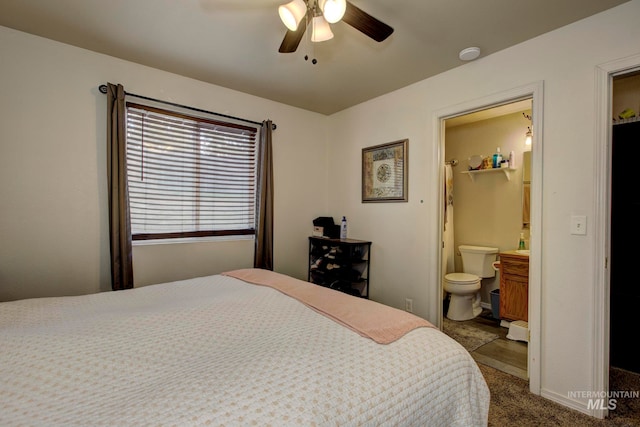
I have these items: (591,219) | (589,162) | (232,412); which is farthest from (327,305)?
(589,162)

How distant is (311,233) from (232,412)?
2841 millimetres

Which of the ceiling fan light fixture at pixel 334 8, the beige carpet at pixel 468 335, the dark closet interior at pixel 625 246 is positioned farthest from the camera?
the beige carpet at pixel 468 335

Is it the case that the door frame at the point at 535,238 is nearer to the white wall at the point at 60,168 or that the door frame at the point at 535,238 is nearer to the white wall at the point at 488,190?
the white wall at the point at 488,190

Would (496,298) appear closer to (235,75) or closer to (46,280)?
(235,75)

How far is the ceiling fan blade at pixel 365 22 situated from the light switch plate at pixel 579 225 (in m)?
1.61

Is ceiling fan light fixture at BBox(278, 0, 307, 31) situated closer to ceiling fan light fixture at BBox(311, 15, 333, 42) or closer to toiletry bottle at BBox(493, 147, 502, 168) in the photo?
ceiling fan light fixture at BBox(311, 15, 333, 42)

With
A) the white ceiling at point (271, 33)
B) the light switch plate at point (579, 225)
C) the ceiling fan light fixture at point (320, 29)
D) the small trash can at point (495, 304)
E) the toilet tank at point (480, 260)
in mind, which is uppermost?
the white ceiling at point (271, 33)

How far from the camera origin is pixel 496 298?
11.3 ft

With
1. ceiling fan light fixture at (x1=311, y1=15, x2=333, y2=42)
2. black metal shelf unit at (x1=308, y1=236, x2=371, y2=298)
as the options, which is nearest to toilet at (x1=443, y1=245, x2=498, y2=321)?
black metal shelf unit at (x1=308, y1=236, x2=371, y2=298)

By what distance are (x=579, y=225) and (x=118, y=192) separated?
3.18 meters

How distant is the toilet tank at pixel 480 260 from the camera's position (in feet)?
11.9

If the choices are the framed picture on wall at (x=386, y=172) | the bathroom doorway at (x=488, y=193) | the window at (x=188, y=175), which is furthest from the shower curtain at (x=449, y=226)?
the window at (x=188, y=175)

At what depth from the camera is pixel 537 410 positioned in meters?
1.85

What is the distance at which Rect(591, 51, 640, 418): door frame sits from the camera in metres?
1.77
